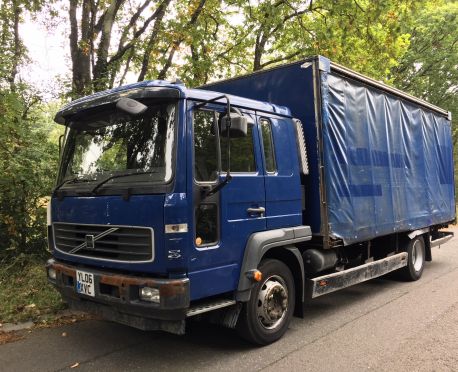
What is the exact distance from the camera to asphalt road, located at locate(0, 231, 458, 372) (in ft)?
13.3

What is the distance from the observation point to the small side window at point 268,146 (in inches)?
183

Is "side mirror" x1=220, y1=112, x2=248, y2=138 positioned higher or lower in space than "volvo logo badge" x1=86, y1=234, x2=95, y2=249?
higher

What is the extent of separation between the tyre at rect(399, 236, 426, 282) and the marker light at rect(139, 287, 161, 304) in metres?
5.16

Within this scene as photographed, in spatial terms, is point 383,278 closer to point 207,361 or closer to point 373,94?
point 373,94

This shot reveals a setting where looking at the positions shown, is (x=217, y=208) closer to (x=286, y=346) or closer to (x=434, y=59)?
(x=286, y=346)

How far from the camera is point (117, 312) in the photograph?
3.95 metres

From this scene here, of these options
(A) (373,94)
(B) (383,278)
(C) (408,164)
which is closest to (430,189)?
(C) (408,164)

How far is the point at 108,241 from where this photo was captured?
4000 mm

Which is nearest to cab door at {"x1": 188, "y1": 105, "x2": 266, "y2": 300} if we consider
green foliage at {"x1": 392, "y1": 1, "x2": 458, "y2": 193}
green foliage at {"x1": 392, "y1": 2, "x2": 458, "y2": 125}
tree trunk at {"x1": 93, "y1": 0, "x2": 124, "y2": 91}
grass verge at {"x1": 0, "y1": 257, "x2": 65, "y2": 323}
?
grass verge at {"x1": 0, "y1": 257, "x2": 65, "y2": 323}

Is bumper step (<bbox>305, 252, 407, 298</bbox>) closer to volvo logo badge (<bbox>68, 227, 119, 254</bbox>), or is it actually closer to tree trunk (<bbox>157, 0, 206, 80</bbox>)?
volvo logo badge (<bbox>68, 227, 119, 254</bbox>)

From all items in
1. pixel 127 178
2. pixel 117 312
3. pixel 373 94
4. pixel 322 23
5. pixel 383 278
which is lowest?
pixel 383 278

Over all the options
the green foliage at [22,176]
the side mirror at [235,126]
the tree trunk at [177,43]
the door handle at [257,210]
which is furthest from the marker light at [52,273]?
the tree trunk at [177,43]

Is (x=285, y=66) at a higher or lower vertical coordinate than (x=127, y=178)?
higher

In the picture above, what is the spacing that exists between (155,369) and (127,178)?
5.73 feet
